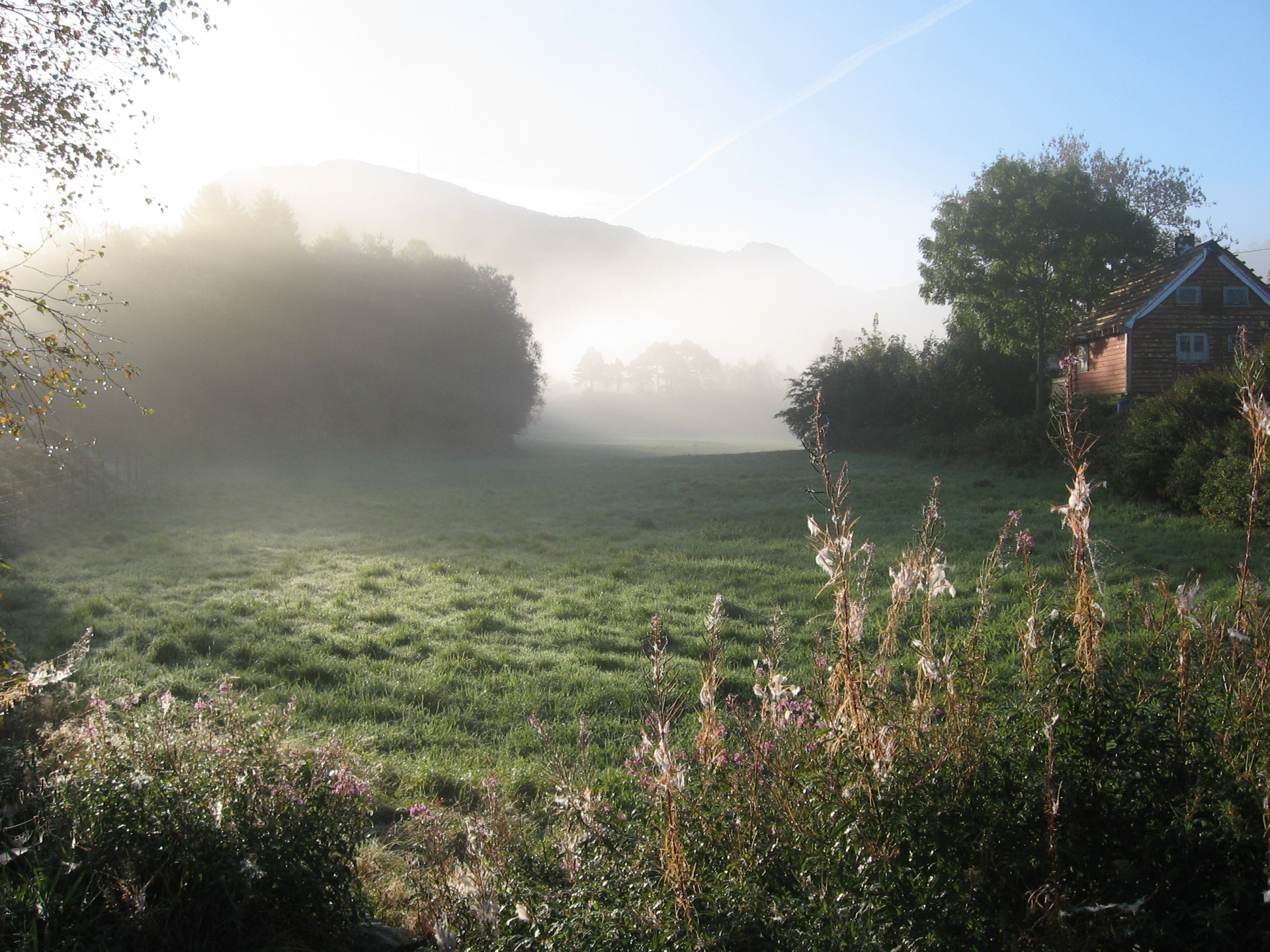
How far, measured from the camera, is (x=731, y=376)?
14325 centimetres

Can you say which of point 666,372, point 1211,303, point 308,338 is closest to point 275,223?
point 308,338

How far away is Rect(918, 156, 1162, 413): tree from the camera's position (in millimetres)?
35656

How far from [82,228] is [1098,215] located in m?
40.7

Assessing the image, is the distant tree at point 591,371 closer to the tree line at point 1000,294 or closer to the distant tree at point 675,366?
the distant tree at point 675,366

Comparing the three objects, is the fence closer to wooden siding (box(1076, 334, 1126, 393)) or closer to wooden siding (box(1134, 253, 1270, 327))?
wooden siding (box(1076, 334, 1126, 393))

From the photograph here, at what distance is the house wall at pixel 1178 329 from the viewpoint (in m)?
31.1

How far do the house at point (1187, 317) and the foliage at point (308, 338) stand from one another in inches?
1247

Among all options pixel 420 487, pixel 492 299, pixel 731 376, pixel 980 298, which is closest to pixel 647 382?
pixel 731 376

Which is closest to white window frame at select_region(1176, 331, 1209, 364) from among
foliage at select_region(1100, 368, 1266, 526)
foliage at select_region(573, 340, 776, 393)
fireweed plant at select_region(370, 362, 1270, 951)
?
foliage at select_region(1100, 368, 1266, 526)

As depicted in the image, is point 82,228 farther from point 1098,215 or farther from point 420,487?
point 1098,215

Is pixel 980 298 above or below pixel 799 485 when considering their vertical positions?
above

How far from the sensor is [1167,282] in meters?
31.2

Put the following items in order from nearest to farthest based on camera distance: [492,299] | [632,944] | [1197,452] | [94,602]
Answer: [632,944], [94,602], [1197,452], [492,299]

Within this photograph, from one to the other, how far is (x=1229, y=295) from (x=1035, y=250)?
26.0 feet
